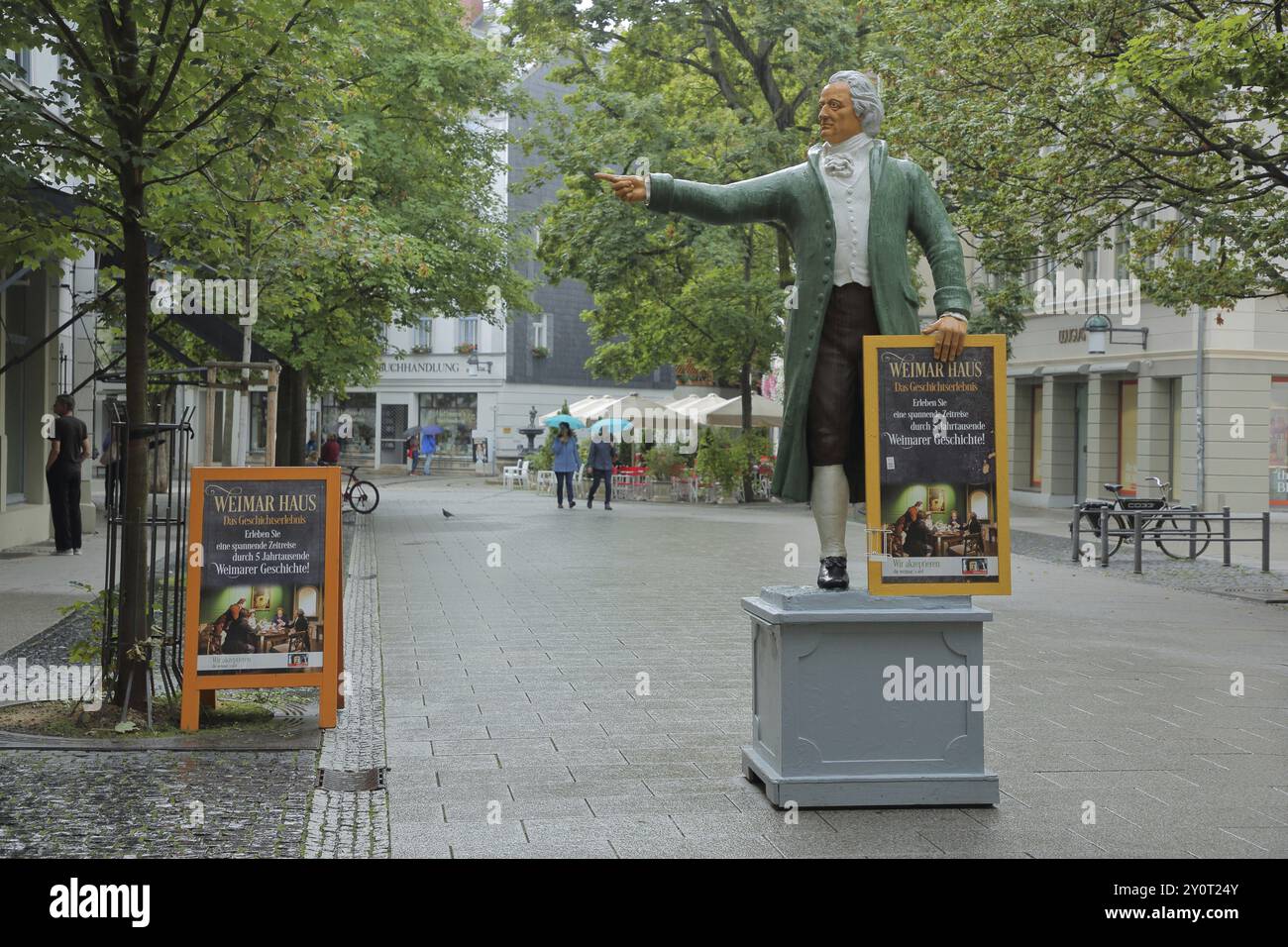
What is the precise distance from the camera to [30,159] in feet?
24.1

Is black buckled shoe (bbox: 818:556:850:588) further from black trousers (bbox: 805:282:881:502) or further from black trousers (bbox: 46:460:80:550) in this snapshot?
black trousers (bbox: 46:460:80:550)

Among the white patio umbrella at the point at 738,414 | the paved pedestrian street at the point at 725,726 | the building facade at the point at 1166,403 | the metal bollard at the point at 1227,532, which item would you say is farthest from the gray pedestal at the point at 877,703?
the white patio umbrella at the point at 738,414

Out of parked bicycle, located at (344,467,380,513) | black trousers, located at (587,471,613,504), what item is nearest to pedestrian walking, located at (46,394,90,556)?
parked bicycle, located at (344,467,380,513)

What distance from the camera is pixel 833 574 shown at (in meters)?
5.90

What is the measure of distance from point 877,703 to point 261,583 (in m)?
3.17

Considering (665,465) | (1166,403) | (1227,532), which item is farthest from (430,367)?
(1227,532)

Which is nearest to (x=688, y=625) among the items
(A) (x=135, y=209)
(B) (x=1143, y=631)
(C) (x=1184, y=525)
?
(B) (x=1143, y=631)

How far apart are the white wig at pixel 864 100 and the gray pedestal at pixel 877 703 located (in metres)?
1.96

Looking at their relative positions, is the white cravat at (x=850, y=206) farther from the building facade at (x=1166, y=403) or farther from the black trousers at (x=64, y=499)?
the building facade at (x=1166, y=403)

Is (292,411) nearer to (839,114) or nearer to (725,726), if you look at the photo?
(725,726)

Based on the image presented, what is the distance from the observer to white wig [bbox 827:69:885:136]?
19.5ft
